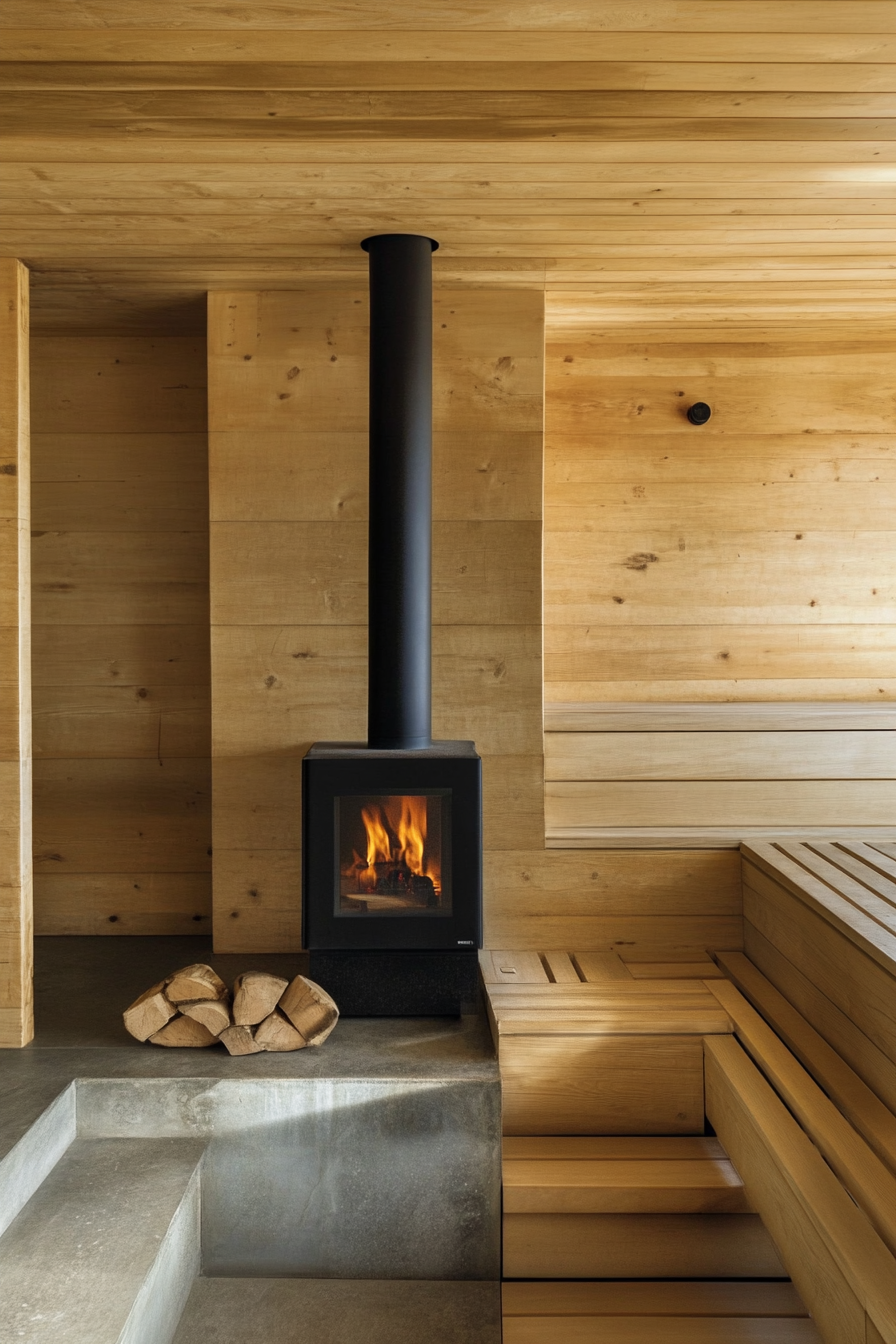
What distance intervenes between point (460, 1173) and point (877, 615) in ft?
8.28

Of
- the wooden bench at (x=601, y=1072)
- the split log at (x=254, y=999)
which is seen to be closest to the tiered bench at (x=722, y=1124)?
the wooden bench at (x=601, y=1072)

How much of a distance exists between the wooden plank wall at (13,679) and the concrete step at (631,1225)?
1302 millimetres

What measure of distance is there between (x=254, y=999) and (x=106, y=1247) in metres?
0.70

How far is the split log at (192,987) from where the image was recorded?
2771 millimetres

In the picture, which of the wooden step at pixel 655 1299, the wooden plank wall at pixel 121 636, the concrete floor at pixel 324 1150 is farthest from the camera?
the wooden plank wall at pixel 121 636

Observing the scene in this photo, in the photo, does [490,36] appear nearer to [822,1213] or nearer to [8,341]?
[8,341]

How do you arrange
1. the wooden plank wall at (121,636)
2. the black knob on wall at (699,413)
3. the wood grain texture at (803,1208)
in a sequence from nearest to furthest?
the wood grain texture at (803,1208) < the wooden plank wall at (121,636) < the black knob on wall at (699,413)

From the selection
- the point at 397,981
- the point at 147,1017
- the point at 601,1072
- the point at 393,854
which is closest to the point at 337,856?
the point at 393,854

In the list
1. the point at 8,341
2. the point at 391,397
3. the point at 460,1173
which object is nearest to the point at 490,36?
the point at 391,397

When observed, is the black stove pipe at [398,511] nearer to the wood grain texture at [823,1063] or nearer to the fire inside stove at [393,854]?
the fire inside stove at [393,854]

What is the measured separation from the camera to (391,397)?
293 cm

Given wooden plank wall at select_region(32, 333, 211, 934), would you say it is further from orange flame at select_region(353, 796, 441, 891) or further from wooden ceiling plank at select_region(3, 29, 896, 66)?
wooden ceiling plank at select_region(3, 29, 896, 66)

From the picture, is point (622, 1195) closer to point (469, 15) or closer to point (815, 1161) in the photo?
point (815, 1161)

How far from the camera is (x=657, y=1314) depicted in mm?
2273
